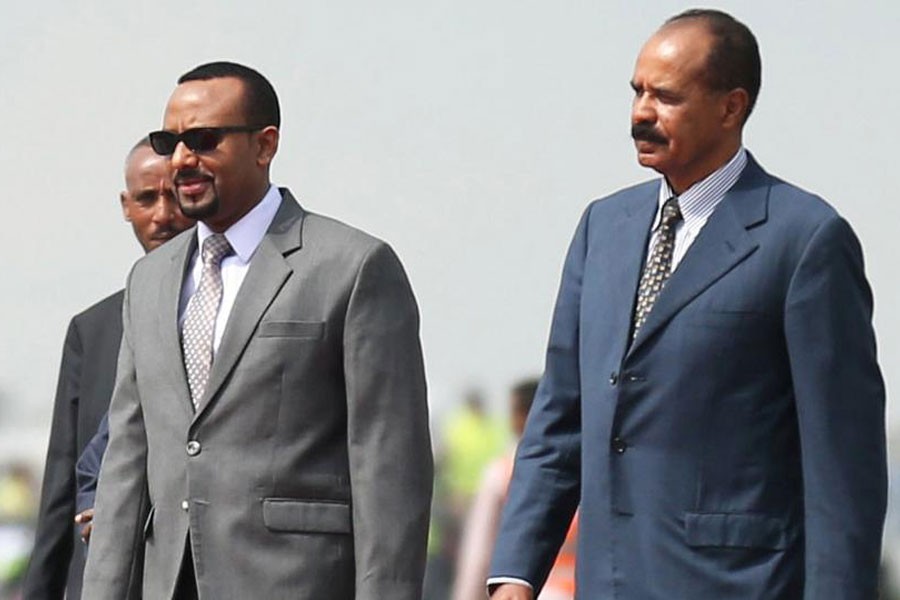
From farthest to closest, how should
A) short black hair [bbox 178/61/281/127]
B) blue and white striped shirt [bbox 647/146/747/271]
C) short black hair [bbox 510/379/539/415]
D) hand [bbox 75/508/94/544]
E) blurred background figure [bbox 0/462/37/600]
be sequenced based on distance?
1. blurred background figure [bbox 0/462/37/600]
2. short black hair [bbox 510/379/539/415]
3. hand [bbox 75/508/94/544]
4. short black hair [bbox 178/61/281/127]
5. blue and white striped shirt [bbox 647/146/747/271]

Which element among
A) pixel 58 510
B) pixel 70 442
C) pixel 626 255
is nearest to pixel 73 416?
pixel 70 442

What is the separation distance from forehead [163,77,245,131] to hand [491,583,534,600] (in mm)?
1030

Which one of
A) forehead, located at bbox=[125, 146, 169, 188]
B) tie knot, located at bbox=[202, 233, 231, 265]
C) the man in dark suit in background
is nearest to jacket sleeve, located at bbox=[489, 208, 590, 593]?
tie knot, located at bbox=[202, 233, 231, 265]

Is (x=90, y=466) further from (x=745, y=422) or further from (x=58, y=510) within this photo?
(x=745, y=422)

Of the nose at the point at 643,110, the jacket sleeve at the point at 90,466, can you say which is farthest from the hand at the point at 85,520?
the nose at the point at 643,110

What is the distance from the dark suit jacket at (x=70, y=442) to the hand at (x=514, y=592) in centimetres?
185

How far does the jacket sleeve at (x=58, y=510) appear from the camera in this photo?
5691 millimetres

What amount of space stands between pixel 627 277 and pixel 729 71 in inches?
14.3

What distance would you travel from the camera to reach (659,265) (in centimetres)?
394

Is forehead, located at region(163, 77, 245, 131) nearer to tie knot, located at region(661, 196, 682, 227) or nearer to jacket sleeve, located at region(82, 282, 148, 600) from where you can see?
jacket sleeve, located at region(82, 282, 148, 600)

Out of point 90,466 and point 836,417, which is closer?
point 836,417

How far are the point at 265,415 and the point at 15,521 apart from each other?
3825mm

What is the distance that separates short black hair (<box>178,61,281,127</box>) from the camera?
4.52 m

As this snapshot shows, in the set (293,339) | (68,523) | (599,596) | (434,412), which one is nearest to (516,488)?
(599,596)
